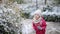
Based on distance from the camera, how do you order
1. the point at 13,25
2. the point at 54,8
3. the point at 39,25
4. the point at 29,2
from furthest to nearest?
the point at 54,8, the point at 29,2, the point at 39,25, the point at 13,25

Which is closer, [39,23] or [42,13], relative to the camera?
[39,23]

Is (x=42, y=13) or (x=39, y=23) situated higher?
(x=39, y=23)

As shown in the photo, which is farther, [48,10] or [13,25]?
[48,10]

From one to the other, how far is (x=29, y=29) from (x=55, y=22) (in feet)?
3.78

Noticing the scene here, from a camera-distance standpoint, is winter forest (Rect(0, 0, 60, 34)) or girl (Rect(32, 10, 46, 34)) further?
winter forest (Rect(0, 0, 60, 34))

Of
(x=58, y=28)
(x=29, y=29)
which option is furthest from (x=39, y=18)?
(x=58, y=28)

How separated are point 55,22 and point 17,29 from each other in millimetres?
2543

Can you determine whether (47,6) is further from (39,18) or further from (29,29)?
(39,18)

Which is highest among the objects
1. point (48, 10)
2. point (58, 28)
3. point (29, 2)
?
point (29, 2)

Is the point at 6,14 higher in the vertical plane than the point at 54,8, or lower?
higher

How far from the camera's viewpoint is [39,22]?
323 cm

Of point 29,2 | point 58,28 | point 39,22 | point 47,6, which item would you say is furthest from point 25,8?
point 39,22

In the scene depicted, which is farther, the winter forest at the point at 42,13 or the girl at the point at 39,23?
the winter forest at the point at 42,13

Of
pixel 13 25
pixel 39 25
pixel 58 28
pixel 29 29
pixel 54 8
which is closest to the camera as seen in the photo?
pixel 13 25
